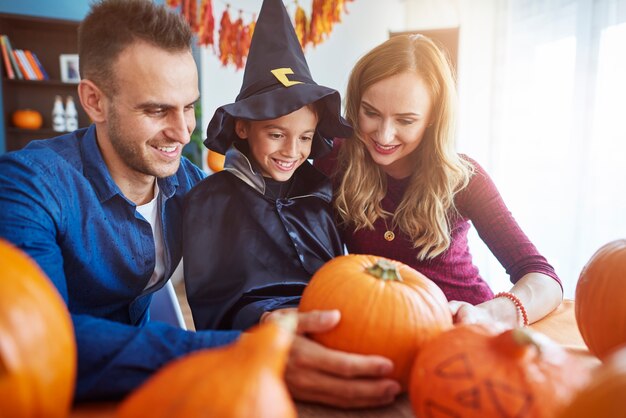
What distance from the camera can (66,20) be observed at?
177 inches

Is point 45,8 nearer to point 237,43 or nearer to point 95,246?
point 237,43

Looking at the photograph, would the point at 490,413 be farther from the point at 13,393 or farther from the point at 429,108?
the point at 429,108

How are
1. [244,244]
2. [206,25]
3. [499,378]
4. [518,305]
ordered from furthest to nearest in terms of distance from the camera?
[206,25] → [244,244] → [518,305] → [499,378]

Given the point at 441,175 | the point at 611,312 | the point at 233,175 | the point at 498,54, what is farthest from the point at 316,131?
the point at 498,54

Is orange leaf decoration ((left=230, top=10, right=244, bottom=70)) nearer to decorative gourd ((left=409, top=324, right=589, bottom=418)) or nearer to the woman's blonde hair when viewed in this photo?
the woman's blonde hair

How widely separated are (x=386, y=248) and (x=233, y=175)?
518 millimetres

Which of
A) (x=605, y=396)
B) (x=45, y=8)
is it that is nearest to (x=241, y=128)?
(x=605, y=396)

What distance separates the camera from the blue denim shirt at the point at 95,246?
76 centimetres

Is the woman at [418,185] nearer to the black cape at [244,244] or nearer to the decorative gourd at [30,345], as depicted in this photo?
the black cape at [244,244]

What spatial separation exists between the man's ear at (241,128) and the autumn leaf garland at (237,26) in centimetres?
295

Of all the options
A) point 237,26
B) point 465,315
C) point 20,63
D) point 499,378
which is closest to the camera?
point 499,378

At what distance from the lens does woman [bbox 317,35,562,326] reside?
55.3 inches

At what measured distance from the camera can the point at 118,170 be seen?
4.42ft

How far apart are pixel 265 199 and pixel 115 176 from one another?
45 cm
